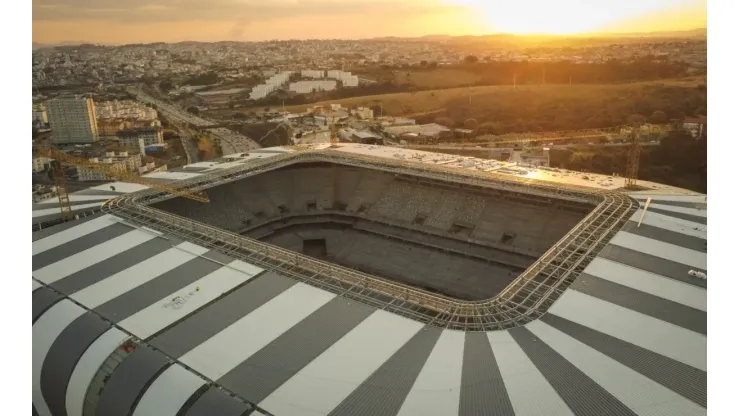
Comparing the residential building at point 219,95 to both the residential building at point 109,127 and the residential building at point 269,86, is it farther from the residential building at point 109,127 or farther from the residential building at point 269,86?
the residential building at point 109,127

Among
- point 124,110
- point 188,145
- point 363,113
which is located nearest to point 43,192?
point 188,145

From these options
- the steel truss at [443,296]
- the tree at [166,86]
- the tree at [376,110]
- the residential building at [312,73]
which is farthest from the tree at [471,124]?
the tree at [166,86]

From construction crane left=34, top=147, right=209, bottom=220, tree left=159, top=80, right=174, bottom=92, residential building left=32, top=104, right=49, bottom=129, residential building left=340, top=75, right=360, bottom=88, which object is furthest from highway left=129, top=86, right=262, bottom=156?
residential building left=340, top=75, right=360, bottom=88

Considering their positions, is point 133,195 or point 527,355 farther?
point 133,195

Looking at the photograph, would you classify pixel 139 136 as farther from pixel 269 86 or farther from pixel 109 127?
pixel 269 86

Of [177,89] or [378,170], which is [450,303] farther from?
[177,89]

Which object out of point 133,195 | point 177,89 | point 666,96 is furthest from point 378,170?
point 177,89

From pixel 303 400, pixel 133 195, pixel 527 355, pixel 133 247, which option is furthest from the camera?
pixel 133 195
